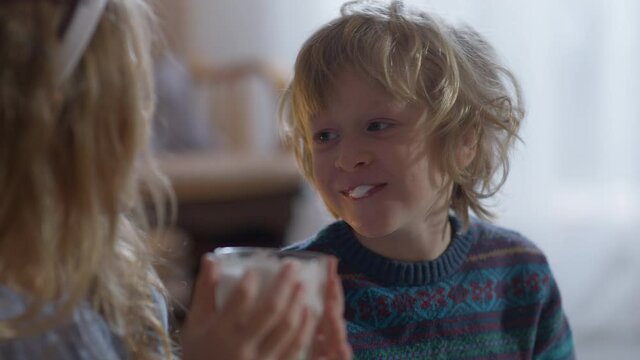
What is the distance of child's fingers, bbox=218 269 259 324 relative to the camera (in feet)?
2.62

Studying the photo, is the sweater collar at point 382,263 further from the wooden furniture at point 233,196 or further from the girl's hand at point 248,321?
the wooden furniture at point 233,196

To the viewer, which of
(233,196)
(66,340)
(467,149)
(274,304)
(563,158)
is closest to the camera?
(274,304)

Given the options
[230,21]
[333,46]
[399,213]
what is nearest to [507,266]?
[399,213]

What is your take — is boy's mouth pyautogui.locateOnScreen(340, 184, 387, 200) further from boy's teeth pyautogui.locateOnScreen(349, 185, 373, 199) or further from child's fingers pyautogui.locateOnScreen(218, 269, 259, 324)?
child's fingers pyautogui.locateOnScreen(218, 269, 259, 324)

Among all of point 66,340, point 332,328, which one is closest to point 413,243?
point 332,328

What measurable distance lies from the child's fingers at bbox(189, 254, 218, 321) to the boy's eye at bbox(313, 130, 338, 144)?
12.4 inches

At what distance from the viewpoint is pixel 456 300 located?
117 centimetres

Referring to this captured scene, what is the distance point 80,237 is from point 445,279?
0.49 metres

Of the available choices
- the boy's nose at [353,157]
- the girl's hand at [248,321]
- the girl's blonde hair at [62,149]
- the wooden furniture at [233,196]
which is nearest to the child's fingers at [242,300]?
the girl's hand at [248,321]

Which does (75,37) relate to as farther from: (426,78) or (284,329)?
(426,78)

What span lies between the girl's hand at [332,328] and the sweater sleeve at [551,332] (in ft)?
1.39

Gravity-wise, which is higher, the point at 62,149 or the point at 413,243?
the point at 62,149

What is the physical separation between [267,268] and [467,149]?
44cm

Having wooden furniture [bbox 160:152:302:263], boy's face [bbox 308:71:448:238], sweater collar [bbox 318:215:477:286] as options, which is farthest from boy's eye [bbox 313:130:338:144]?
wooden furniture [bbox 160:152:302:263]
